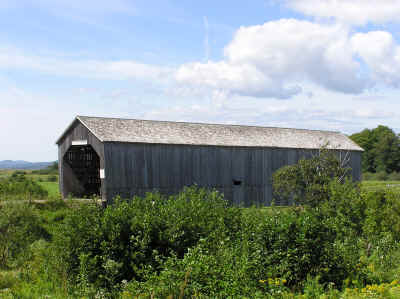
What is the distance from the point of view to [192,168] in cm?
2777

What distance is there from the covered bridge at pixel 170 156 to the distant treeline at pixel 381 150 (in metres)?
53.4

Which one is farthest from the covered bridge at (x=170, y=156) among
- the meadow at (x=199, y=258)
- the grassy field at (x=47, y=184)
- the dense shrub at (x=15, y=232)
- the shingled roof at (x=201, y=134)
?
the meadow at (x=199, y=258)

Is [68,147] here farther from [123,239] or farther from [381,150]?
[381,150]

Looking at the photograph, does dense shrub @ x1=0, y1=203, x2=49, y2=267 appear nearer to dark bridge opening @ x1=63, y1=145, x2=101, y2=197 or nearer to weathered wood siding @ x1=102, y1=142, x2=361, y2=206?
weathered wood siding @ x1=102, y1=142, x2=361, y2=206

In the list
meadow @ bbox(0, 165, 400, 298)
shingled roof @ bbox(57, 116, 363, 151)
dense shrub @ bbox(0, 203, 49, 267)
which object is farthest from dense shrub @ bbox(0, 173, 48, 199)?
meadow @ bbox(0, 165, 400, 298)

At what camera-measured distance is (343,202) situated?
11656 millimetres

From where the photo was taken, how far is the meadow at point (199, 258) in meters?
7.38

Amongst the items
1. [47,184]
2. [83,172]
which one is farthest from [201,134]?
[47,184]

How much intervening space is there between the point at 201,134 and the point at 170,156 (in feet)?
11.1

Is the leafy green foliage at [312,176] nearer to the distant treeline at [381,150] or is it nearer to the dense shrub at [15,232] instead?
the dense shrub at [15,232]

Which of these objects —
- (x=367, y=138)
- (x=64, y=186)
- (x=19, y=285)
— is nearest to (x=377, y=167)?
(x=367, y=138)

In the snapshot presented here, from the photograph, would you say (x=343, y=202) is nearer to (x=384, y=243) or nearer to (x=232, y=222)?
(x=384, y=243)

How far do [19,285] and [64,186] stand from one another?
2040 cm

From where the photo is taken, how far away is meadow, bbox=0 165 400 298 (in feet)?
24.2
